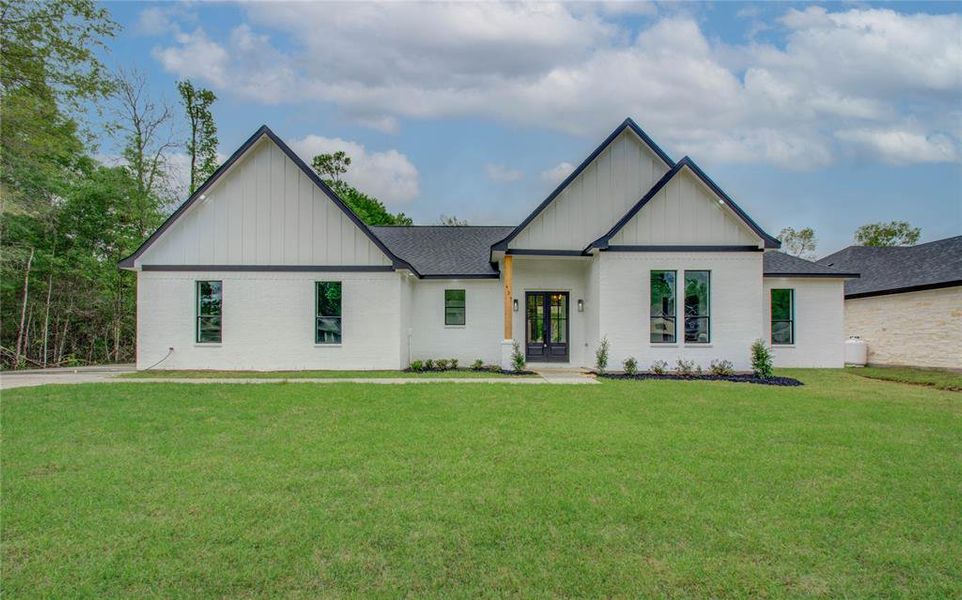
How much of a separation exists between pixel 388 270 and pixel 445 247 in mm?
4481

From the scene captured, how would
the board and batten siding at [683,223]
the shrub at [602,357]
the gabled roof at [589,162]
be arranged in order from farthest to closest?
the gabled roof at [589,162] < the board and batten siding at [683,223] < the shrub at [602,357]

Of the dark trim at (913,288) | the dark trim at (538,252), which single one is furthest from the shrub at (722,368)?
the dark trim at (913,288)

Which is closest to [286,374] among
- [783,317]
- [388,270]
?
[388,270]

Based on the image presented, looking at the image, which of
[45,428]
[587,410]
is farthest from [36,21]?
[587,410]

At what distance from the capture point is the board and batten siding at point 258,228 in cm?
1422

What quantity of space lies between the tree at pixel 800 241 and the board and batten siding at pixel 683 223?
40354 mm

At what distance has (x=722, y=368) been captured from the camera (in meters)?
13.4

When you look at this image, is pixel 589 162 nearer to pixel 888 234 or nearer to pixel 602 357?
pixel 602 357

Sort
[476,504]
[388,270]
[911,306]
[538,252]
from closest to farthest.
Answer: [476,504] → [388,270] → [538,252] → [911,306]

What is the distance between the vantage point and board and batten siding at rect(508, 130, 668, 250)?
14.7m

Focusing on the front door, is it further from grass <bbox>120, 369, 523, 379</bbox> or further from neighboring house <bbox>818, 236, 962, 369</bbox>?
neighboring house <bbox>818, 236, 962, 369</bbox>

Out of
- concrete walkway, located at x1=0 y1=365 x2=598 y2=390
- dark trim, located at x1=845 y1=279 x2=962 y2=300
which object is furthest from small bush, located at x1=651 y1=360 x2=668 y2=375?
dark trim, located at x1=845 y1=279 x2=962 y2=300

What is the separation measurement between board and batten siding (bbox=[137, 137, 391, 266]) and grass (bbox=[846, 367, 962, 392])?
14553 mm

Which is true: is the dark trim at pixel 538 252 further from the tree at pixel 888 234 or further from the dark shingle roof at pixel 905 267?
the tree at pixel 888 234
